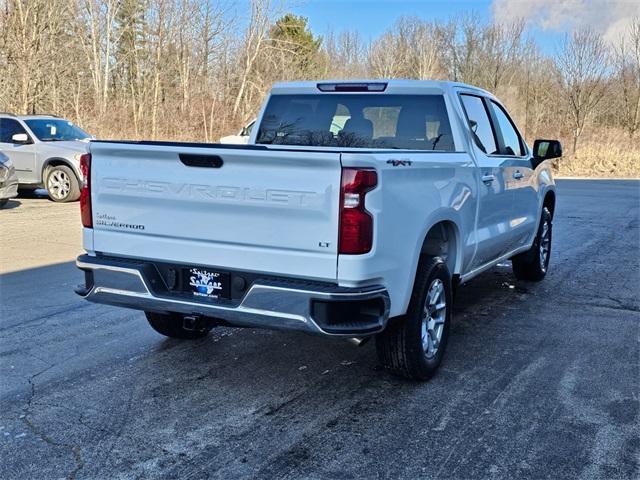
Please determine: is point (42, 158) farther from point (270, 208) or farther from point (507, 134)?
point (270, 208)

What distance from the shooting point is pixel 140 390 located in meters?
4.11

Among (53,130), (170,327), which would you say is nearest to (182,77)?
(53,130)

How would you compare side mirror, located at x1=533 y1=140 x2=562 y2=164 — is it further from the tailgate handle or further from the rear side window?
the tailgate handle

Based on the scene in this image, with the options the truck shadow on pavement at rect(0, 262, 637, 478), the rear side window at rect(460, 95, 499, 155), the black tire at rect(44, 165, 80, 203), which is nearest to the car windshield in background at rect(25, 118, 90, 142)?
the black tire at rect(44, 165, 80, 203)

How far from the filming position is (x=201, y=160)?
12.2 feet

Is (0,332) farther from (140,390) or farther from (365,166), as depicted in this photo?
(365,166)

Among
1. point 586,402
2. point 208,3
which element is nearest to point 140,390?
point 586,402

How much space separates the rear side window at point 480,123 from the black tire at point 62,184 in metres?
10.4

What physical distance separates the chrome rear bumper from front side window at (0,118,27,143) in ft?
38.6

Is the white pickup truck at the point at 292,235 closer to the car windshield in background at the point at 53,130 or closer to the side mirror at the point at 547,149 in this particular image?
the side mirror at the point at 547,149

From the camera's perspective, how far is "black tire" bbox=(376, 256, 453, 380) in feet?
13.4

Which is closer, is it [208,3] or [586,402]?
[586,402]

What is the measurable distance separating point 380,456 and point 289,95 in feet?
11.1

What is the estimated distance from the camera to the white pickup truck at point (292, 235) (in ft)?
11.3
